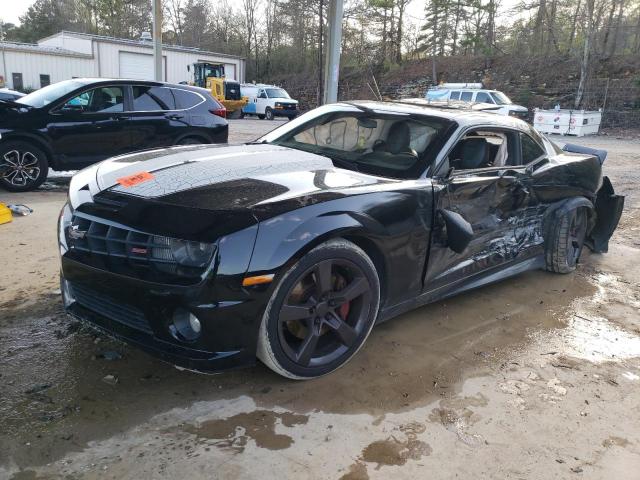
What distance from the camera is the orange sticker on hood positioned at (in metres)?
2.92

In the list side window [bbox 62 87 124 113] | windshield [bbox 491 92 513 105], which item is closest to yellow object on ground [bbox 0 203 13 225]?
side window [bbox 62 87 124 113]

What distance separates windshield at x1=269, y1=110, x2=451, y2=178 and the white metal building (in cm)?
2980

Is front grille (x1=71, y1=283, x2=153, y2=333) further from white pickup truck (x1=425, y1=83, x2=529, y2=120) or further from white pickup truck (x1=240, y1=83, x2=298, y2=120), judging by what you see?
white pickup truck (x1=240, y1=83, x2=298, y2=120)

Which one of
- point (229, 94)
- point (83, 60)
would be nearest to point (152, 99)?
point (229, 94)

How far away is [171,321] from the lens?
2.53 metres

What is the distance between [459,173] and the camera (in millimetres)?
3584

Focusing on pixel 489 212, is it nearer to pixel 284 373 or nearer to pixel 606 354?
pixel 606 354

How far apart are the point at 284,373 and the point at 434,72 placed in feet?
116

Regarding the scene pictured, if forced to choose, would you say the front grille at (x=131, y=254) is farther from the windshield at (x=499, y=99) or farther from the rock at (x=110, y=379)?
the windshield at (x=499, y=99)

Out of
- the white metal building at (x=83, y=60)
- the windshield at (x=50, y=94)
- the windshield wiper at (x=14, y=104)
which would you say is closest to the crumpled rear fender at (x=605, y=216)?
Result: the windshield at (x=50, y=94)

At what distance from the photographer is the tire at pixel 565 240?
15.3ft

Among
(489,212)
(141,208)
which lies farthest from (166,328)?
(489,212)

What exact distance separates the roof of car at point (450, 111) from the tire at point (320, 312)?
1.41 metres

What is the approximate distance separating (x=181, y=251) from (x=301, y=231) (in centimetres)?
58
